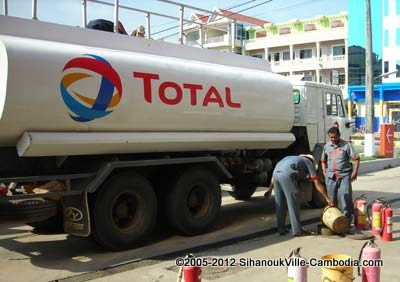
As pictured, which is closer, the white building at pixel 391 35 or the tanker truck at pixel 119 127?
the tanker truck at pixel 119 127

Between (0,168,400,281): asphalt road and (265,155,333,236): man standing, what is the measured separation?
25cm

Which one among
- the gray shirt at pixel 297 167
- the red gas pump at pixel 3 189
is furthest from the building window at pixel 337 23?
the red gas pump at pixel 3 189

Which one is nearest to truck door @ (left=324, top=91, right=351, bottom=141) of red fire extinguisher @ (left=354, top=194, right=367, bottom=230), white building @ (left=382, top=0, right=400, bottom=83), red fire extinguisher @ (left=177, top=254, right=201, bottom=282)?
red fire extinguisher @ (left=354, top=194, right=367, bottom=230)

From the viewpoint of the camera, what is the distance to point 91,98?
6.91 meters

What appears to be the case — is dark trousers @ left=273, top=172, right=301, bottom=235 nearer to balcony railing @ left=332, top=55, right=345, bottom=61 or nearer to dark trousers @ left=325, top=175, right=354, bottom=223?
dark trousers @ left=325, top=175, right=354, bottom=223

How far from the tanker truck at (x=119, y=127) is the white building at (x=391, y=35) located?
4327 cm

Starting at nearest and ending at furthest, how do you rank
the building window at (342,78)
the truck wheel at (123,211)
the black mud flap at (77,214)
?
the black mud flap at (77,214)
the truck wheel at (123,211)
the building window at (342,78)

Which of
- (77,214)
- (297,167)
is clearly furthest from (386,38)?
(77,214)

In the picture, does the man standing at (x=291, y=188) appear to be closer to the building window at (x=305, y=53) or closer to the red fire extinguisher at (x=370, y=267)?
the red fire extinguisher at (x=370, y=267)

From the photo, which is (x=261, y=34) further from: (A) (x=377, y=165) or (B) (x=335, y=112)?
(B) (x=335, y=112)

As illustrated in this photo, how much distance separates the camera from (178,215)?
26.8ft

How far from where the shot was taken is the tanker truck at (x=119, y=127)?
6469mm

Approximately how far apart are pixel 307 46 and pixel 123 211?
57979mm

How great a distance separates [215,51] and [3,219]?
4.70m
